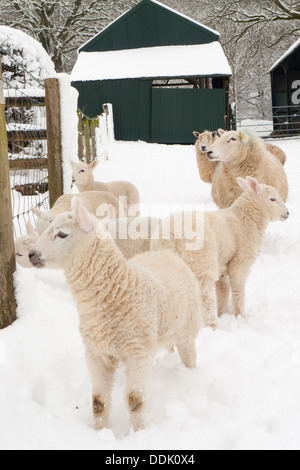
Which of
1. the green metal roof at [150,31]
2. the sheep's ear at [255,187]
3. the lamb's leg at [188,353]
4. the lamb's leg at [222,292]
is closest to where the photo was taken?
the lamb's leg at [188,353]

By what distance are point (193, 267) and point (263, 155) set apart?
11.7 feet

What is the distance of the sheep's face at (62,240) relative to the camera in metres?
2.51

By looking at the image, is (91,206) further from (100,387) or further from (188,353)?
(100,387)


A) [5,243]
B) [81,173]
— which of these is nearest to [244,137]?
[81,173]

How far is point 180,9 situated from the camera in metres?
35.1

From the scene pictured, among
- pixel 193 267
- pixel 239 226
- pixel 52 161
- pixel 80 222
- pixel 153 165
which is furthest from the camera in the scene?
pixel 153 165

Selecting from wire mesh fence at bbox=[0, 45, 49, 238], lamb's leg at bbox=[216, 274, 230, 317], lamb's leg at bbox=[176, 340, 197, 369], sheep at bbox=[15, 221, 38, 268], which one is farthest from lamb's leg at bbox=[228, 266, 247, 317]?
wire mesh fence at bbox=[0, 45, 49, 238]

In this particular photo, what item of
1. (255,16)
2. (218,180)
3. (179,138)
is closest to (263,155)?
(218,180)

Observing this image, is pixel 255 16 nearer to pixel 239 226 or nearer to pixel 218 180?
pixel 218 180

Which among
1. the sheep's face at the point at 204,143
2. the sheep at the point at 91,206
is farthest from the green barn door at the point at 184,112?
the sheep at the point at 91,206

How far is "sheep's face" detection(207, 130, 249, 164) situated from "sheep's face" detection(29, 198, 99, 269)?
440 centimetres

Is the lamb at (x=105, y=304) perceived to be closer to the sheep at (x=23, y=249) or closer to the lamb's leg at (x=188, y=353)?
the lamb's leg at (x=188, y=353)

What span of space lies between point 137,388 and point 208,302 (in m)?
1.55

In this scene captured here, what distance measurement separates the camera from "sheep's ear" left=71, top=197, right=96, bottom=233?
2.47 meters
